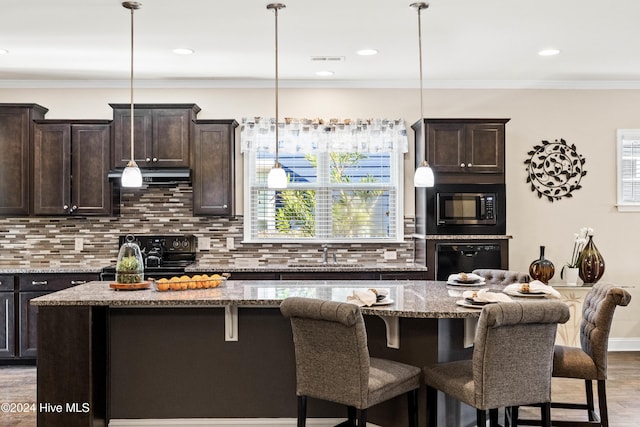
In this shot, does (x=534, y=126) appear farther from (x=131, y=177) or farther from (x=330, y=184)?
(x=131, y=177)

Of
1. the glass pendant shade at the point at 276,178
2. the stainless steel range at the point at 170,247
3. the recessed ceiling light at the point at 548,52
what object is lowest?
the stainless steel range at the point at 170,247

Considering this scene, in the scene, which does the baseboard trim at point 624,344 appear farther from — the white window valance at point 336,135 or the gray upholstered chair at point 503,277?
the white window valance at point 336,135

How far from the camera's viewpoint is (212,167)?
5.67m

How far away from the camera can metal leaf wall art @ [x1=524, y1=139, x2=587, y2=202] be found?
603 cm

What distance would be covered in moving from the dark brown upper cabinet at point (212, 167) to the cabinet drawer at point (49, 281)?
1.17 m

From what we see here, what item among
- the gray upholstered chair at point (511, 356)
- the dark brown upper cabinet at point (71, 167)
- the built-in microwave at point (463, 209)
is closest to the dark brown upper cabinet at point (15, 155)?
the dark brown upper cabinet at point (71, 167)

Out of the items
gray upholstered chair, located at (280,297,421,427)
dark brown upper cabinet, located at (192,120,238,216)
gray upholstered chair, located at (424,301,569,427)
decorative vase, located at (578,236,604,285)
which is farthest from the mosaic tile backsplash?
gray upholstered chair, located at (424,301,569,427)

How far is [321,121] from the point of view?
5988 mm

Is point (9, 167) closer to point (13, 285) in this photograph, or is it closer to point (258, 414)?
point (13, 285)

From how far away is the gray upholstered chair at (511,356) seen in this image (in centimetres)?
271

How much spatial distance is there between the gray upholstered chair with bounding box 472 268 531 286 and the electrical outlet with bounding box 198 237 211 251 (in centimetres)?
269

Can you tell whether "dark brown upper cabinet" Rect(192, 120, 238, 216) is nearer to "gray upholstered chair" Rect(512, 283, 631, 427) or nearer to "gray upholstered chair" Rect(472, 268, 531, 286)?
"gray upholstered chair" Rect(472, 268, 531, 286)

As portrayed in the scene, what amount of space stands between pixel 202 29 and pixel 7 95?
107 inches

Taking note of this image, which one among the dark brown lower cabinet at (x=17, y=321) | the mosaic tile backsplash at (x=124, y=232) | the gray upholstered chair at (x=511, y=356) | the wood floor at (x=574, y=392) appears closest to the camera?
the gray upholstered chair at (x=511, y=356)
